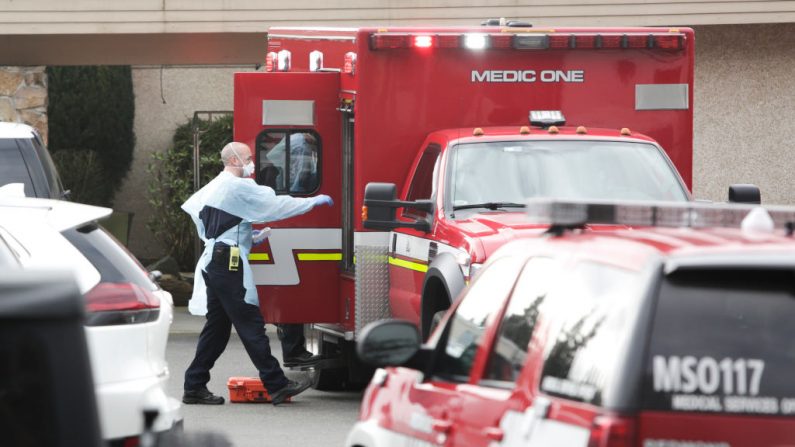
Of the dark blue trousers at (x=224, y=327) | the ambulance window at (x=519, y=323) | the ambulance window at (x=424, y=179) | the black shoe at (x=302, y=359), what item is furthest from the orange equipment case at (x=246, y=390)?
the ambulance window at (x=519, y=323)

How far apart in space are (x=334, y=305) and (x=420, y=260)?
1662 mm

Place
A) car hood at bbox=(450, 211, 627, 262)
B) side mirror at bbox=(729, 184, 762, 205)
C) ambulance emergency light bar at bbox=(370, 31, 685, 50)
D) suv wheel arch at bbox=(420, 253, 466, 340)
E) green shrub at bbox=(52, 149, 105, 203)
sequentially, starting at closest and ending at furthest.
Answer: car hood at bbox=(450, 211, 627, 262)
suv wheel arch at bbox=(420, 253, 466, 340)
side mirror at bbox=(729, 184, 762, 205)
ambulance emergency light bar at bbox=(370, 31, 685, 50)
green shrub at bbox=(52, 149, 105, 203)

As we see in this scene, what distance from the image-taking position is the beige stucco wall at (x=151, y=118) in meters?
25.3

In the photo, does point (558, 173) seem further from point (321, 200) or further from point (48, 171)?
point (48, 171)

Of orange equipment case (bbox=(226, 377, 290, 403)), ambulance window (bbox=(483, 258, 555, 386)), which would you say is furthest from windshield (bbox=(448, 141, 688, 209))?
ambulance window (bbox=(483, 258, 555, 386))

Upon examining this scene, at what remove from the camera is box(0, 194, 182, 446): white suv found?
6355 mm

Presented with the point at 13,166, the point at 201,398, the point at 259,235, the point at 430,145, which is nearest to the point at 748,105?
the point at 430,145

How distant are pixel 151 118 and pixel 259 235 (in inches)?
559

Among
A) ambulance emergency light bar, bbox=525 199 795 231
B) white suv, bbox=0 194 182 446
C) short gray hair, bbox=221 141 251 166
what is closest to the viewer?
ambulance emergency light bar, bbox=525 199 795 231

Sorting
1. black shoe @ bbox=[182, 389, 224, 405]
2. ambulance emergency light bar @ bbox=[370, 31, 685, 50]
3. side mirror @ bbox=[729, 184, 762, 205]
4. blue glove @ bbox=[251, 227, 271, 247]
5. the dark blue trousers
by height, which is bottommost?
black shoe @ bbox=[182, 389, 224, 405]

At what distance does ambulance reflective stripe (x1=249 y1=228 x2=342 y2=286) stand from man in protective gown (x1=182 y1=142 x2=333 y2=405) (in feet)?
0.86

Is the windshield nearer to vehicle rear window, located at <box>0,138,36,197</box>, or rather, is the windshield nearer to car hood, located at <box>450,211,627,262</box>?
car hood, located at <box>450,211,627,262</box>

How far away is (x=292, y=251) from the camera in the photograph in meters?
11.9

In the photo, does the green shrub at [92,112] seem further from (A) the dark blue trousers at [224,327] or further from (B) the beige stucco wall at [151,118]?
(A) the dark blue trousers at [224,327]
